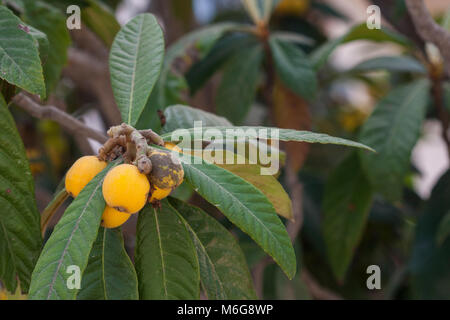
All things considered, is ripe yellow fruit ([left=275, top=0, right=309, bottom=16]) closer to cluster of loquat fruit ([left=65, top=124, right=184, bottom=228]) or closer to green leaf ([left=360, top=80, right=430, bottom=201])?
green leaf ([left=360, top=80, right=430, bottom=201])

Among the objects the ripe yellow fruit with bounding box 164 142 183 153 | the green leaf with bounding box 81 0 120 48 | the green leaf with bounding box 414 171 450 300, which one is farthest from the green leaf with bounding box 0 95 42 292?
the green leaf with bounding box 414 171 450 300

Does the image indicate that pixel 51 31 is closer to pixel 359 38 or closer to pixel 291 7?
pixel 359 38

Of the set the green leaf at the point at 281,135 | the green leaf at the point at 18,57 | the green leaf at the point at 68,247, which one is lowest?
the green leaf at the point at 68,247

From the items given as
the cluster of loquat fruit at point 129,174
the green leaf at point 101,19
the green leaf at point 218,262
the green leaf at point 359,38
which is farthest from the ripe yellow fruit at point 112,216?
the green leaf at point 359,38

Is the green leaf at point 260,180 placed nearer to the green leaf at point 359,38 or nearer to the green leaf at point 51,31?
the green leaf at point 51,31
